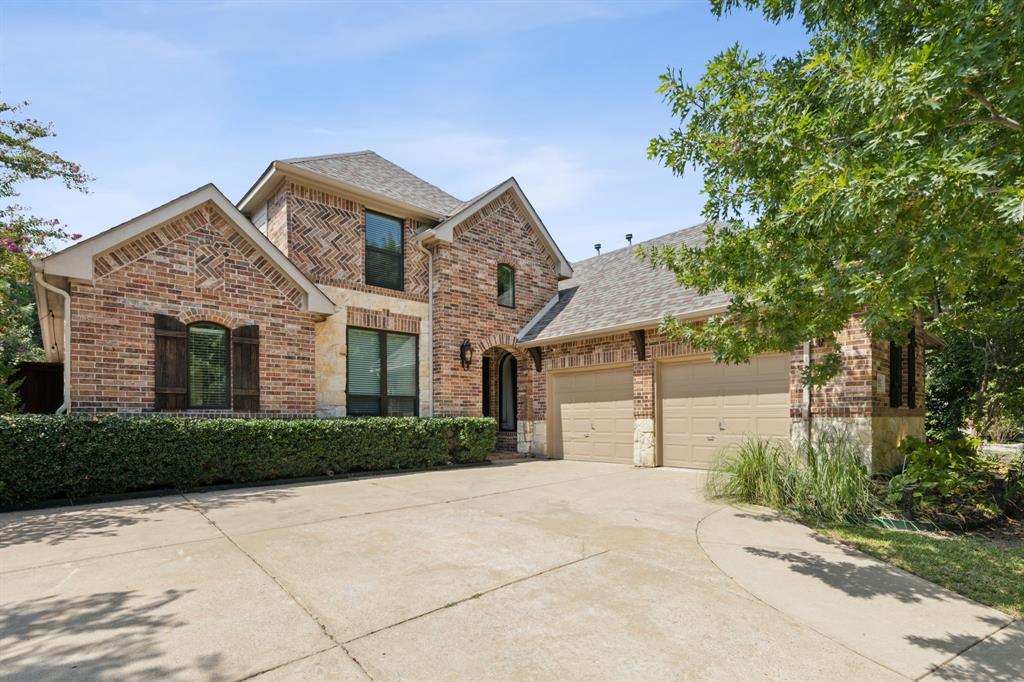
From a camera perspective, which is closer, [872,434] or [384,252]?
[872,434]

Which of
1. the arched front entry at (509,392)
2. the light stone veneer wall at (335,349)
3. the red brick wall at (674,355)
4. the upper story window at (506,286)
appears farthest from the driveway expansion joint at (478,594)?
the upper story window at (506,286)

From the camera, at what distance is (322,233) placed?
38.3ft

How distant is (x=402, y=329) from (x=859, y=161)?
10442 mm

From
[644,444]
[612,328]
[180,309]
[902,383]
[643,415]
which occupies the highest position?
[180,309]

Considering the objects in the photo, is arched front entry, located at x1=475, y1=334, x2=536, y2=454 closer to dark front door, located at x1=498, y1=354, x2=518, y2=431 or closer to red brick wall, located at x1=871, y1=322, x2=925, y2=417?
dark front door, located at x1=498, y1=354, x2=518, y2=431

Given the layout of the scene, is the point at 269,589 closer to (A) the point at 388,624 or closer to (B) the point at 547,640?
(A) the point at 388,624

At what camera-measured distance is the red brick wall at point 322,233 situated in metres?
11.3

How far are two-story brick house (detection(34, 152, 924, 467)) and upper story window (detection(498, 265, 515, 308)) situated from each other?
0.14ft

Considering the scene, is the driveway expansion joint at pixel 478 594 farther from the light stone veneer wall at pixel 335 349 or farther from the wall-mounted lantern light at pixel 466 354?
the wall-mounted lantern light at pixel 466 354

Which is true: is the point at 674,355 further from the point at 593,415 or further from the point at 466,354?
the point at 466,354

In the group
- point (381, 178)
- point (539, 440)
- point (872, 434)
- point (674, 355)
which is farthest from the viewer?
point (539, 440)

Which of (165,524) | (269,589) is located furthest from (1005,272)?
(165,524)

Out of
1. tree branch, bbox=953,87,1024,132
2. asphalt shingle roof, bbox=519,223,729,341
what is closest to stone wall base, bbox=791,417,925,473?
asphalt shingle roof, bbox=519,223,729,341

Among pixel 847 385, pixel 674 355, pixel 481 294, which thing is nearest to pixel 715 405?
pixel 674 355
